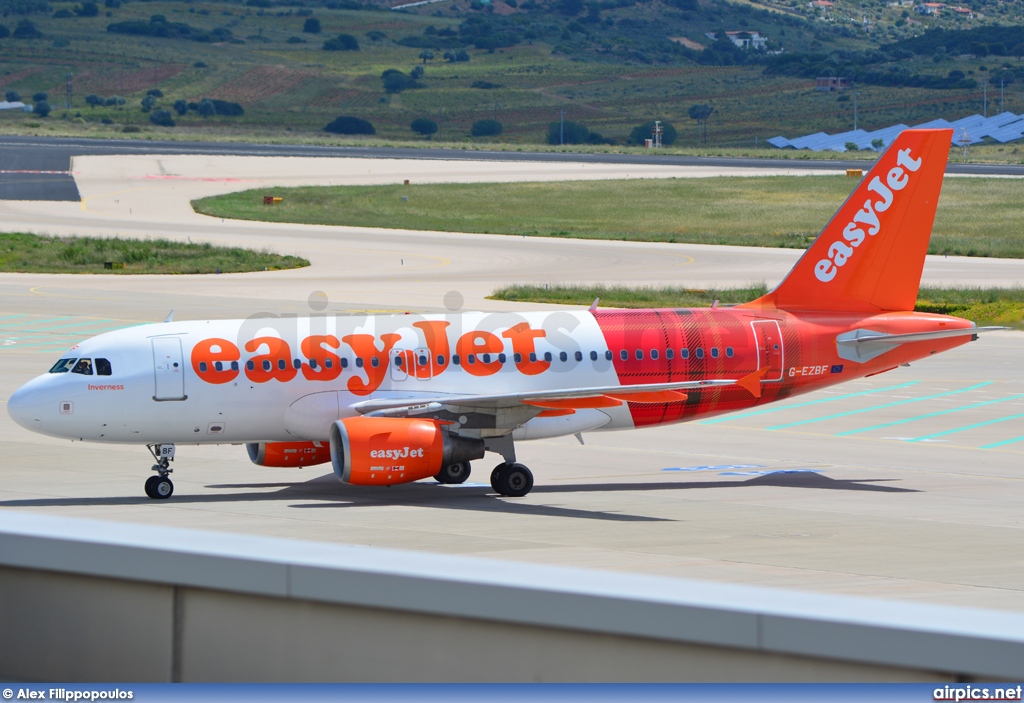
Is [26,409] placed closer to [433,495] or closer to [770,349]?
[433,495]

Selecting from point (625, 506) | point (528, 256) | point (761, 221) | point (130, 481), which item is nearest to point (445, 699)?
point (625, 506)

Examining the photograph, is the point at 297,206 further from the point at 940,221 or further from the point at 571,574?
the point at 571,574

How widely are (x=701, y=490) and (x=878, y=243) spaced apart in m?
8.46

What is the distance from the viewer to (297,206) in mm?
116375

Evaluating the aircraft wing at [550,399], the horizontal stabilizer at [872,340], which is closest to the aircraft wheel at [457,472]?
the aircraft wing at [550,399]

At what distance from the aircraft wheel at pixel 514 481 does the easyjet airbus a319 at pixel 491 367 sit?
0.04 meters

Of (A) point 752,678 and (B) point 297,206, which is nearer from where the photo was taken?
(A) point 752,678

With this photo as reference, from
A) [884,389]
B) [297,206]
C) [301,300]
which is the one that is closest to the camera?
[884,389]

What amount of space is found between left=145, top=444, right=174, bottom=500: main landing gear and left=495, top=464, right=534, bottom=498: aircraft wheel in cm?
731

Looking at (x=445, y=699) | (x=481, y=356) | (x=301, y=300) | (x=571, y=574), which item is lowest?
(x=301, y=300)

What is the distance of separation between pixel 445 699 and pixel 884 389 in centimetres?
4130

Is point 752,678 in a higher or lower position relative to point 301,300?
higher

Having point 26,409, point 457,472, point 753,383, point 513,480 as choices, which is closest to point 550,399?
point 513,480

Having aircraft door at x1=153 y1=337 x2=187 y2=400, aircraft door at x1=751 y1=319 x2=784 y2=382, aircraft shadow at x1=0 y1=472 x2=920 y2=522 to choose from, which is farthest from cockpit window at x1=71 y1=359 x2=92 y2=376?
aircraft door at x1=751 y1=319 x2=784 y2=382
